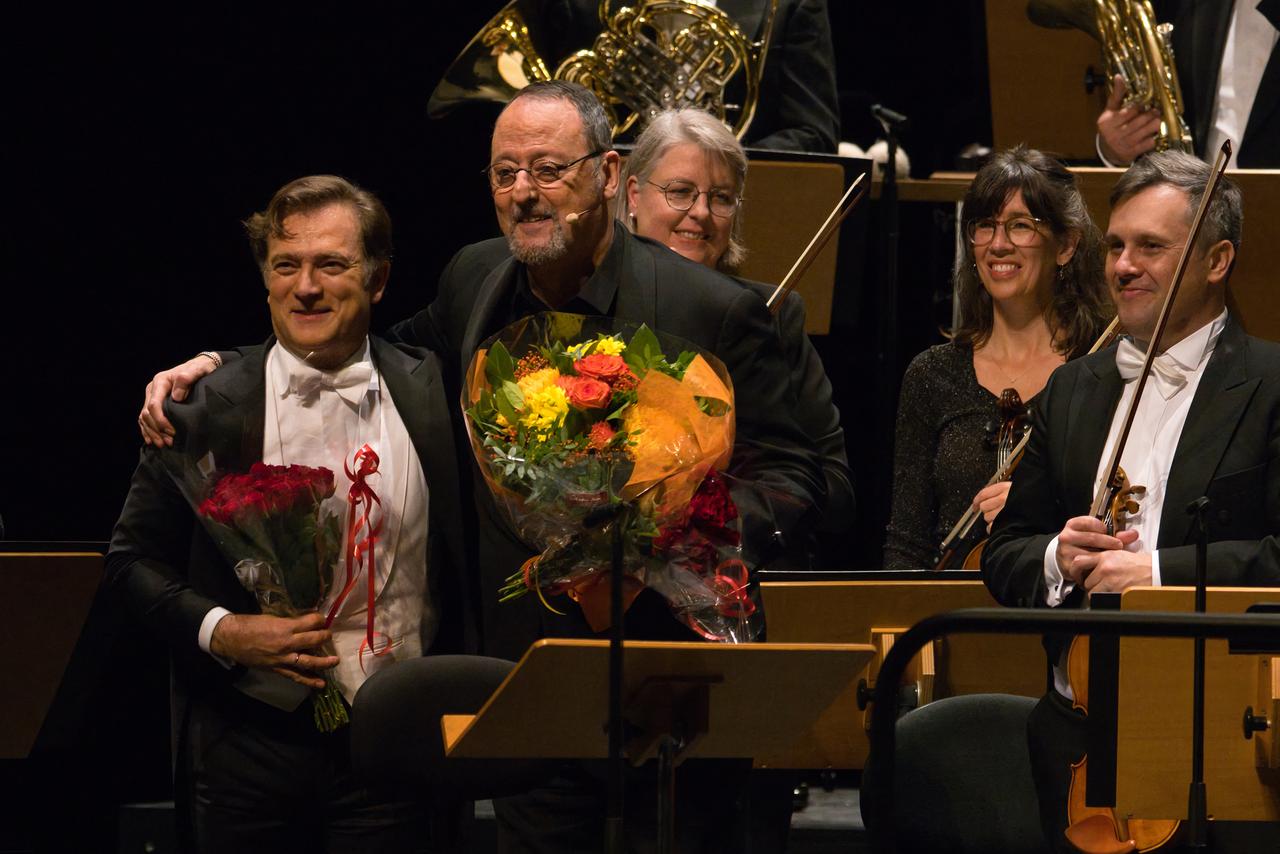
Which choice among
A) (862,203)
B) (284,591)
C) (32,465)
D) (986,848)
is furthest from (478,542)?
(32,465)

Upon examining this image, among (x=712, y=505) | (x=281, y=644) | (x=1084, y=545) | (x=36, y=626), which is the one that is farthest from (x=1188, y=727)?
(x=36, y=626)

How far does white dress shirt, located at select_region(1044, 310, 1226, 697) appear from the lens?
10.0 ft

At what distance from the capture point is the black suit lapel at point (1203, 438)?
9.86 ft

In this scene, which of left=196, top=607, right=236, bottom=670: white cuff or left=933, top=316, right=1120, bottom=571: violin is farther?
left=933, top=316, right=1120, bottom=571: violin

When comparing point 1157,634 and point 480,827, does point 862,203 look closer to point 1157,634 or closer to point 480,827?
point 480,827

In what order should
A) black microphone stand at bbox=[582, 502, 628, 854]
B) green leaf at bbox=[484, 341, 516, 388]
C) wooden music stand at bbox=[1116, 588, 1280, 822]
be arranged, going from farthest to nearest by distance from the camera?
wooden music stand at bbox=[1116, 588, 1280, 822] → green leaf at bbox=[484, 341, 516, 388] → black microphone stand at bbox=[582, 502, 628, 854]

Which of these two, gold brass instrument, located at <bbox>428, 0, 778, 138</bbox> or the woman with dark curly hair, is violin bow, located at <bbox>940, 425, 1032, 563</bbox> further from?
gold brass instrument, located at <bbox>428, 0, 778, 138</bbox>

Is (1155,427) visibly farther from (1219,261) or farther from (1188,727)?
(1188,727)

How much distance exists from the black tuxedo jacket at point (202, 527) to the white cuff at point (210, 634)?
0.01 m

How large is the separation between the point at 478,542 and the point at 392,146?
2399 mm

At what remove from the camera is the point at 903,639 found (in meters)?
1.98

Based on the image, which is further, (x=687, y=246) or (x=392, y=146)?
(x=392, y=146)

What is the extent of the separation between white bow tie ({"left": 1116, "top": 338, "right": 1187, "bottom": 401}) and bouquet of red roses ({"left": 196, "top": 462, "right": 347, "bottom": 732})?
1.35 meters

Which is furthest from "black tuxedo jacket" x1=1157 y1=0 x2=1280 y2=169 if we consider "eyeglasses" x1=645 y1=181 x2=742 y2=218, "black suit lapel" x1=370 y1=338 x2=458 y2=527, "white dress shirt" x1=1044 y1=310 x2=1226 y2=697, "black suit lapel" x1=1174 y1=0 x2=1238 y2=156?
"black suit lapel" x1=370 y1=338 x2=458 y2=527
